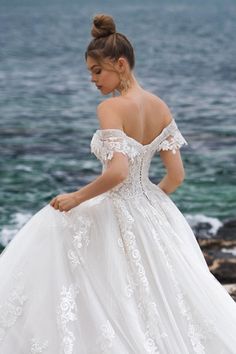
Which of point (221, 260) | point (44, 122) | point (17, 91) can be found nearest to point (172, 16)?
point (17, 91)

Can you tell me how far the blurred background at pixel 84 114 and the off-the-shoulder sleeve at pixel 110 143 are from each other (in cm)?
541

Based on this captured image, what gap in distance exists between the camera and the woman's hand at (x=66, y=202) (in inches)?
155

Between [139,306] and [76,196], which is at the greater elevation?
[76,196]

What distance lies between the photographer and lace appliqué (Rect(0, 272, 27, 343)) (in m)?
4.00

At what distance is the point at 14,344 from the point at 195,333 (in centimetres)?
82

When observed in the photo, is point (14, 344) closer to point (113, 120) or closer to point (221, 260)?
point (113, 120)

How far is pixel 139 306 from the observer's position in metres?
4.00

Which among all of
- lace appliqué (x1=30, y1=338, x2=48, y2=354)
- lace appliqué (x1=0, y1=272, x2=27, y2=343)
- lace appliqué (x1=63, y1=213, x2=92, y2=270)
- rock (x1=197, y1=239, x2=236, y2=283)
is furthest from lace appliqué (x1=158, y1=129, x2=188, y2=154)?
rock (x1=197, y1=239, x2=236, y2=283)

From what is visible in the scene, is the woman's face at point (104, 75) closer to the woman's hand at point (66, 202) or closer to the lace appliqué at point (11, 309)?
the woman's hand at point (66, 202)

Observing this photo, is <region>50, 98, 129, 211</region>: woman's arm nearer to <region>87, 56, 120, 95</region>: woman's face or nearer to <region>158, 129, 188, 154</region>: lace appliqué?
<region>87, 56, 120, 95</region>: woman's face

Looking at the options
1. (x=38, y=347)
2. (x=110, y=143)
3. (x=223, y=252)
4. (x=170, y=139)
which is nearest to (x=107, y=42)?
(x=110, y=143)

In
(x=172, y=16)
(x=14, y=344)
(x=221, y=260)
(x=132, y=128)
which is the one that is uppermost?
(x=172, y=16)

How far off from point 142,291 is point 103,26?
1188 millimetres

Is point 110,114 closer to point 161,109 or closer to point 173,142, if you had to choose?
point 161,109
